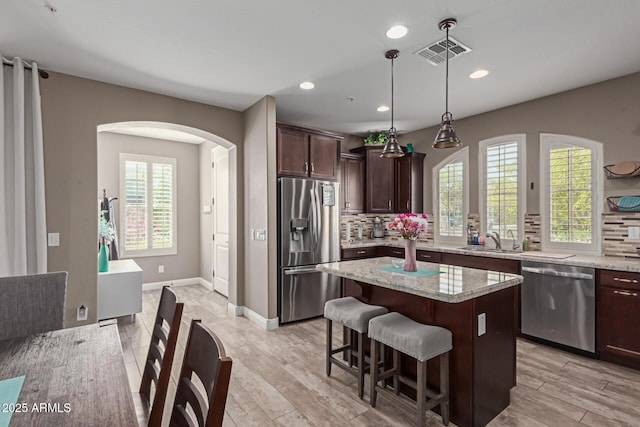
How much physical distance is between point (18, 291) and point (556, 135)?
5.06m

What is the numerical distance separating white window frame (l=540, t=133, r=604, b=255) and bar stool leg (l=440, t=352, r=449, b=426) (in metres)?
2.70

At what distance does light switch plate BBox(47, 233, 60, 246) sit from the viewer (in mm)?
3158

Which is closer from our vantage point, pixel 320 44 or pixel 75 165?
pixel 320 44

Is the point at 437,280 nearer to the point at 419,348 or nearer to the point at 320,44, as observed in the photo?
the point at 419,348

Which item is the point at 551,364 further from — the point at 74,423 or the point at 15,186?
the point at 15,186

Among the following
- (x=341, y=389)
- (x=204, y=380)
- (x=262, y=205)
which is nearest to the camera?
(x=204, y=380)

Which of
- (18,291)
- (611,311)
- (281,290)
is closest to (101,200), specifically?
(281,290)

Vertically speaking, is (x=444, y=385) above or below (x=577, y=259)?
below

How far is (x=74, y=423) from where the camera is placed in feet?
3.06

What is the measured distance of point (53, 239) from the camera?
318 centimetres

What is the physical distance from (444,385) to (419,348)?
37 centimetres

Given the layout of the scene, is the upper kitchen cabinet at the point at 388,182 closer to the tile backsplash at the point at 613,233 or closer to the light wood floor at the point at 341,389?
the tile backsplash at the point at 613,233

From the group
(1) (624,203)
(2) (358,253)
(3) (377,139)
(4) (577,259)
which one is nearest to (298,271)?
(2) (358,253)

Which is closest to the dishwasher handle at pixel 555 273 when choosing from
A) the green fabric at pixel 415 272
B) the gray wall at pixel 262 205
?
the green fabric at pixel 415 272
